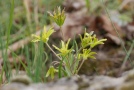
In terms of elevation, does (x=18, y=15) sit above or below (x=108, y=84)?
above

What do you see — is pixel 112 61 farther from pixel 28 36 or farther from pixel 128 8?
pixel 128 8

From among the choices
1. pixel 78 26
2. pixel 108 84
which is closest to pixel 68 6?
pixel 78 26

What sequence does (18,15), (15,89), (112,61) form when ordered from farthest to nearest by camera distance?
(18,15)
(112,61)
(15,89)

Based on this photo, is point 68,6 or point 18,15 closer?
point 18,15

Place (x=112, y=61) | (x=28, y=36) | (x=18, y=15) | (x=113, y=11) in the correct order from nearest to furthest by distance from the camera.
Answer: (x=112, y=61) → (x=28, y=36) → (x=18, y=15) → (x=113, y=11)

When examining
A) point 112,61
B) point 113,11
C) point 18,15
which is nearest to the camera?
point 112,61

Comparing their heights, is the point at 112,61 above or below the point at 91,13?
below

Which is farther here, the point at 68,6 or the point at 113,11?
the point at 68,6

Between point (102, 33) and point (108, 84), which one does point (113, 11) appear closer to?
point (102, 33)

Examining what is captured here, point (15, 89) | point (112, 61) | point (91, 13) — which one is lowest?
point (112, 61)
